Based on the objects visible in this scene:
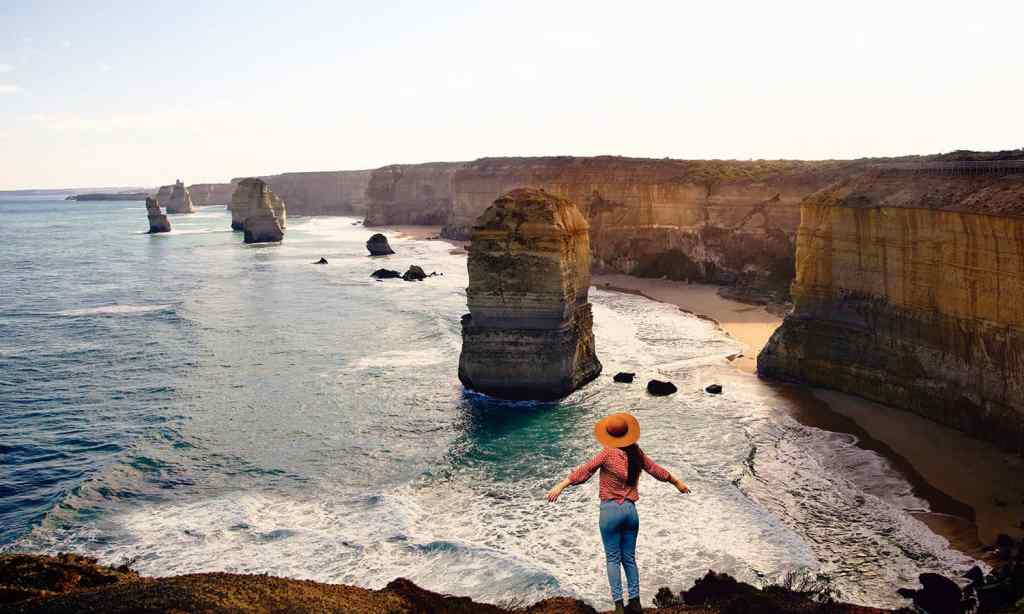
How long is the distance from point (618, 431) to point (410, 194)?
10687cm

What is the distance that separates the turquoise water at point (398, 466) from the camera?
13.4 metres

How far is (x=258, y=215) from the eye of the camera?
3408 inches

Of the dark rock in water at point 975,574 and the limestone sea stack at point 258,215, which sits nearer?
the dark rock in water at point 975,574

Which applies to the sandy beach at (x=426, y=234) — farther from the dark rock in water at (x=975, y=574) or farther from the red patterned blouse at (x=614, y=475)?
the red patterned blouse at (x=614, y=475)

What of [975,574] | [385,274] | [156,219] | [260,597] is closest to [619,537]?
[260,597]

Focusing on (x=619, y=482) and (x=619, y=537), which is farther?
(x=619, y=537)

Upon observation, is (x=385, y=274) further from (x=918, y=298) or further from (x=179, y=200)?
(x=179, y=200)

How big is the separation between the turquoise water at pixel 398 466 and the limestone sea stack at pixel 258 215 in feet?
170

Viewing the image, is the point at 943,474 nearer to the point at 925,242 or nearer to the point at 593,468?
the point at 925,242

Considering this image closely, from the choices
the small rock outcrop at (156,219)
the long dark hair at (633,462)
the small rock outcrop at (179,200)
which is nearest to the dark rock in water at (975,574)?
the long dark hair at (633,462)

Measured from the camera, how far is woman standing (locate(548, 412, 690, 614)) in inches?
316

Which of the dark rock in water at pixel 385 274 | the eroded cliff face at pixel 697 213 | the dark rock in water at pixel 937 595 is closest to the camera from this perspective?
the dark rock in water at pixel 937 595

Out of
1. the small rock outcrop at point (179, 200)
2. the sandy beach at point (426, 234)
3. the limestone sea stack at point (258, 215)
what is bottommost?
the sandy beach at point (426, 234)

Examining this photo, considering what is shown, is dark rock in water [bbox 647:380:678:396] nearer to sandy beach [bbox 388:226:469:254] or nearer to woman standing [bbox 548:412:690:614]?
woman standing [bbox 548:412:690:614]
